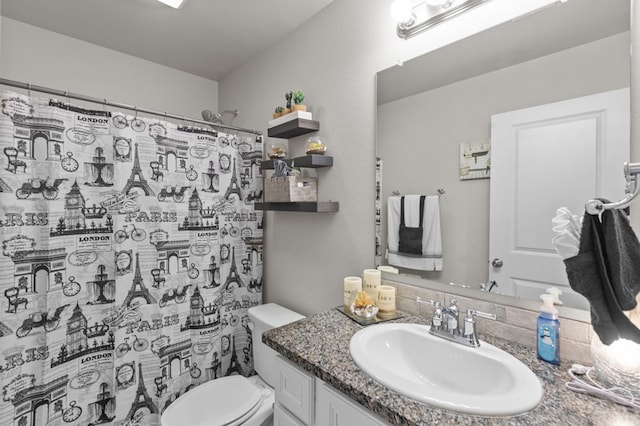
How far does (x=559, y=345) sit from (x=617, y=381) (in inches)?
6.3

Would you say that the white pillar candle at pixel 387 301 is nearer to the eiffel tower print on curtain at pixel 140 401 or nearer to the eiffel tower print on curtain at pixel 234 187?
the eiffel tower print on curtain at pixel 234 187

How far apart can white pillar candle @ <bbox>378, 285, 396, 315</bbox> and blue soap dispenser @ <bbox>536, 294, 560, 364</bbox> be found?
0.51 m

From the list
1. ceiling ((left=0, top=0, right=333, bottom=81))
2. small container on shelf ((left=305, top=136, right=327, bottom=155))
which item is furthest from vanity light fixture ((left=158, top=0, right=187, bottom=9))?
small container on shelf ((left=305, top=136, right=327, bottom=155))

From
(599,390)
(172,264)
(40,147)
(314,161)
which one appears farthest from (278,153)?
(599,390)

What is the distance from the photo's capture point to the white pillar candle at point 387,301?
1267mm

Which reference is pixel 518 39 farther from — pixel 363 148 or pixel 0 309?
pixel 0 309

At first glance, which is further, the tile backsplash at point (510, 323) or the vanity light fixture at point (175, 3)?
the vanity light fixture at point (175, 3)

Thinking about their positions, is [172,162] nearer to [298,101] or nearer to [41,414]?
[298,101]

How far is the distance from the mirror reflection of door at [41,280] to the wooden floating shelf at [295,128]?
130cm

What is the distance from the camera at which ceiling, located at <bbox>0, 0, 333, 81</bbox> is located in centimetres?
165

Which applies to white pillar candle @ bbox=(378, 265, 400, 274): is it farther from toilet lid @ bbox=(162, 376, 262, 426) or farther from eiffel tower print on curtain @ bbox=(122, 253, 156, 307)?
eiffel tower print on curtain @ bbox=(122, 253, 156, 307)

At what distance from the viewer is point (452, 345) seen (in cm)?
100

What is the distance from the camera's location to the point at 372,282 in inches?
52.1

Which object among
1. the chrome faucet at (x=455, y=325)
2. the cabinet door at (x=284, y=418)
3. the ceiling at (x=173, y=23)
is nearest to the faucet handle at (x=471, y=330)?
→ the chrome faucet at (x=455, y=325)
